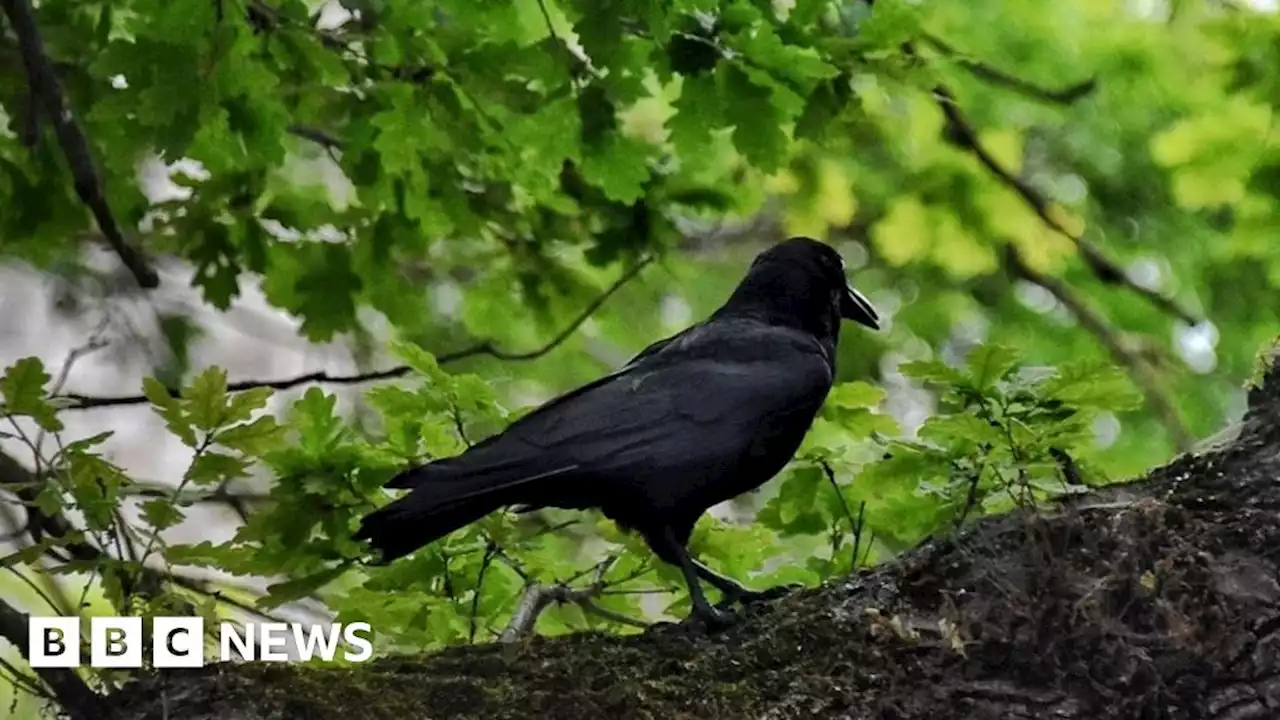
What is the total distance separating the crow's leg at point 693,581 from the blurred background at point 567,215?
160 millimetres

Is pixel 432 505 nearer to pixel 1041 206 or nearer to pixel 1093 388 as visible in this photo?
pixel 1093 388

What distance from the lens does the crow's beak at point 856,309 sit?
2951 millimetres

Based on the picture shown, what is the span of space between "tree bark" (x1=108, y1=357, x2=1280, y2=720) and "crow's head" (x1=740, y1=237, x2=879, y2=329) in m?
0.98

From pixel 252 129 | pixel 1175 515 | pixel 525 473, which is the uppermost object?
pixel 252 129

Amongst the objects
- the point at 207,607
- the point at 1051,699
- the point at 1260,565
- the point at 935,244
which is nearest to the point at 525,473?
the point at 207,607

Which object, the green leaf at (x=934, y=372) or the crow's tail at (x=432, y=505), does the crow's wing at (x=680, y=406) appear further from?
the green leaf at (x=934, y=372)

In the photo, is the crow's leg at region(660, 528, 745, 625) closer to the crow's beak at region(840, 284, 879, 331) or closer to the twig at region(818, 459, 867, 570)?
the twig at region(818, 459, 867, 570)

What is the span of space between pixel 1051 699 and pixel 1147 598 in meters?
0.18

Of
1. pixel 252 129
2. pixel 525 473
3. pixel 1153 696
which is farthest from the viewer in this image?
pixel 252 129

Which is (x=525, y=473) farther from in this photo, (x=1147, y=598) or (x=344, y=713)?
(x=1147, y=598)

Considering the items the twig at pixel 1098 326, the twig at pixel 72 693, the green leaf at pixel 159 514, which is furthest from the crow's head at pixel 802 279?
the twig at pixel 1098 326

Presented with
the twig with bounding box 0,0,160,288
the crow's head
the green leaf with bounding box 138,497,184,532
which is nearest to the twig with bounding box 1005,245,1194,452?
the crow's head

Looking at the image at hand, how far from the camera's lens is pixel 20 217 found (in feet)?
10.3

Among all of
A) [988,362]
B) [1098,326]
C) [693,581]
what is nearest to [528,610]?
[693,581]
